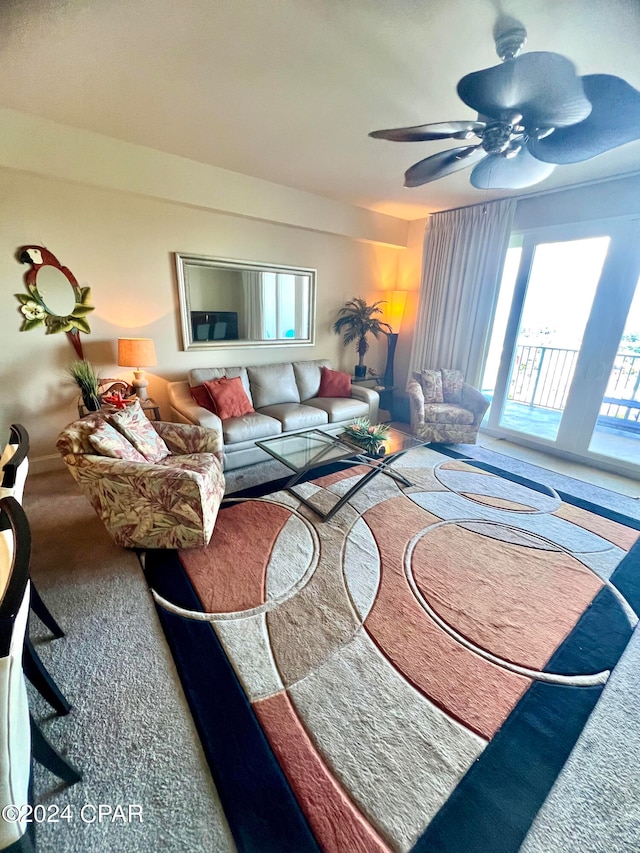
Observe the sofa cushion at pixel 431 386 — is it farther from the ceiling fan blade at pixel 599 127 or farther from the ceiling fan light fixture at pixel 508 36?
the ceiling fan light fixture at pixel 508 36

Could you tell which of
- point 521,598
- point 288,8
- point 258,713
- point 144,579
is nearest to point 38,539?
point 144,579

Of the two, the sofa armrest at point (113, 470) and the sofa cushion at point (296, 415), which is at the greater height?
the sofa armrest at point (113, 470)

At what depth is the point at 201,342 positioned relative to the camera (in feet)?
12.0

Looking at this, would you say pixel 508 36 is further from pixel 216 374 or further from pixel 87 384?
pixel 87 384

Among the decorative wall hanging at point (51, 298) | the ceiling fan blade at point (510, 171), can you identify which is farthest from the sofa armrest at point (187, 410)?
the ceiling fan blade at point (510, 171)

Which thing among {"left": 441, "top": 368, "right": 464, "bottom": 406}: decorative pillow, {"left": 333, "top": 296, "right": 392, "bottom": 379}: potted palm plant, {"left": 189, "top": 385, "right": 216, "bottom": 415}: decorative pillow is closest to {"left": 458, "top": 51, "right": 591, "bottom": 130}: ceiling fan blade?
{"left": 189, "top": 385, "right": 216, "bottom": 415}: decorative pillow

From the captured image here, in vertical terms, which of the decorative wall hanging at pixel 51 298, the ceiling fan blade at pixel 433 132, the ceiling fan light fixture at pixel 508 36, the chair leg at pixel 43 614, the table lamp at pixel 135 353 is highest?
the ceiling fan light fixture at pixel 508 36

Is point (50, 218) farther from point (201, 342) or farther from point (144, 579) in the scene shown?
point (144, 579)

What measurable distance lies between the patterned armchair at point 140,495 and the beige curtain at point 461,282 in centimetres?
361

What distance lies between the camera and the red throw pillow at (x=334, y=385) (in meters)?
4.20

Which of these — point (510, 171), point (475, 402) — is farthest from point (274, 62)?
point (475, 402)

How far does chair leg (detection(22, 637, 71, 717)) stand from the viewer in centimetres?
113

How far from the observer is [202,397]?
3359mm

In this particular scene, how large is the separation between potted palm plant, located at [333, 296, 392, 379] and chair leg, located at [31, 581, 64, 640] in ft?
13.4
